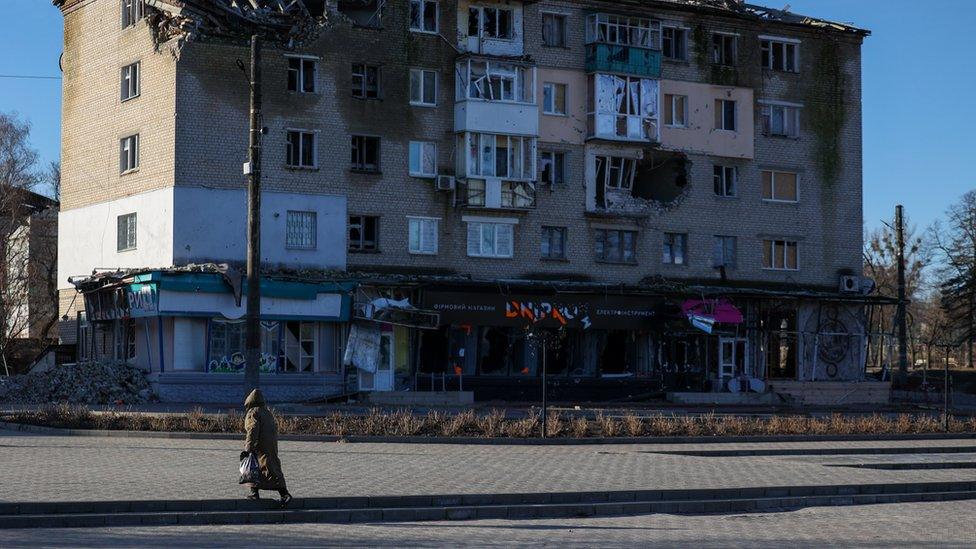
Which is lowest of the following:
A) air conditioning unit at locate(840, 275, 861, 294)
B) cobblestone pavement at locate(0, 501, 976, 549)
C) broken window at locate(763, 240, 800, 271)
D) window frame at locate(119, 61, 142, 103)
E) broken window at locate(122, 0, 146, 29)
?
cobblestone pavement at locate(0, 501, 976, 549)

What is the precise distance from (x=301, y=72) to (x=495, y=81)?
6809 millimetres

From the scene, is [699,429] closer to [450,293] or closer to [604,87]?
[450,293]

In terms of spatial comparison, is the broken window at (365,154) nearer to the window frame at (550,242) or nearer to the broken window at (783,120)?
the window frame at (550,242)

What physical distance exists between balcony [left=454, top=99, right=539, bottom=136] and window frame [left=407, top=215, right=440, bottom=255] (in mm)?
3265

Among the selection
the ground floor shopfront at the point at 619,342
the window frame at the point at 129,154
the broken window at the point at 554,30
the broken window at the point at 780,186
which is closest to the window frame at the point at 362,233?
the ground floor shopfront at the point at 619,342

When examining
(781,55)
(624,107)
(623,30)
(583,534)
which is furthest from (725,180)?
(583,534)

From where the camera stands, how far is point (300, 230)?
43781mm

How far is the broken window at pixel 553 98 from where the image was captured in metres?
47.9

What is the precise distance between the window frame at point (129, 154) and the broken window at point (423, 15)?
10.00m

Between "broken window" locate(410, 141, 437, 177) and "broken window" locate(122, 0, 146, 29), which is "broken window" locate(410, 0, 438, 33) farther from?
"broken window" locate(122, 0, 146, 29)

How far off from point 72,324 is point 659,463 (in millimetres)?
31177

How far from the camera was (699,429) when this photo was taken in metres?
28.0

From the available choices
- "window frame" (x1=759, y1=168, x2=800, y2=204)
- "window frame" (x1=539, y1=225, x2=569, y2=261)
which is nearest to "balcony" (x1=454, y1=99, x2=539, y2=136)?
"window frame" (x1=539, y1=225, x2=569, y2=261)

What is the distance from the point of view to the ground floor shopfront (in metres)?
45.2
